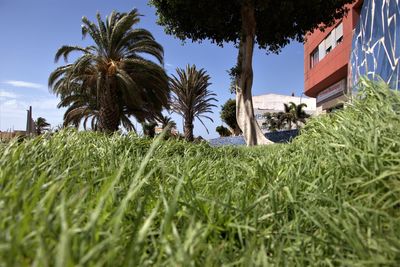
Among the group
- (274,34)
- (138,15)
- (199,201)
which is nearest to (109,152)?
(199,201)

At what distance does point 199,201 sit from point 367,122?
1725 mm

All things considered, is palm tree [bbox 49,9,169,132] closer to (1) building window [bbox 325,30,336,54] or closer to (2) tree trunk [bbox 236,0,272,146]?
(2) tree trunk [bbox 236,0,272,146]

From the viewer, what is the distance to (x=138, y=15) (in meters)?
20.5

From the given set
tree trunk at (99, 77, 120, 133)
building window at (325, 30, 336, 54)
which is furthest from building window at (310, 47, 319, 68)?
tree trunk at (99, 77, 120, 133)

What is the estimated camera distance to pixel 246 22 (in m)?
17.5

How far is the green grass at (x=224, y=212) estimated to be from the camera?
4.70ft

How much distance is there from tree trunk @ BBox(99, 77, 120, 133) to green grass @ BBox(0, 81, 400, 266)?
676 inches

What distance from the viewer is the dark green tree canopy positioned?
16.8 metres

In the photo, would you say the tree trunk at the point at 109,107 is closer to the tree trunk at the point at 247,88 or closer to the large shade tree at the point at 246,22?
the large shade tree at the point at 246,22

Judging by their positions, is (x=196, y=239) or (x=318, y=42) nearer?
(x=196, y=239)

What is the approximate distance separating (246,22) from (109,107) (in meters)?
8.32

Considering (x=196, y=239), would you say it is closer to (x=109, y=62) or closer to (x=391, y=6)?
(x=391, y=6)

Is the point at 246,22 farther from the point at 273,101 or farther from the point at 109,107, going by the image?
the point at 273,101

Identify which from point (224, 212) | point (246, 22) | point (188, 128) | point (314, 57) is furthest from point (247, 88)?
point (314, 57)
